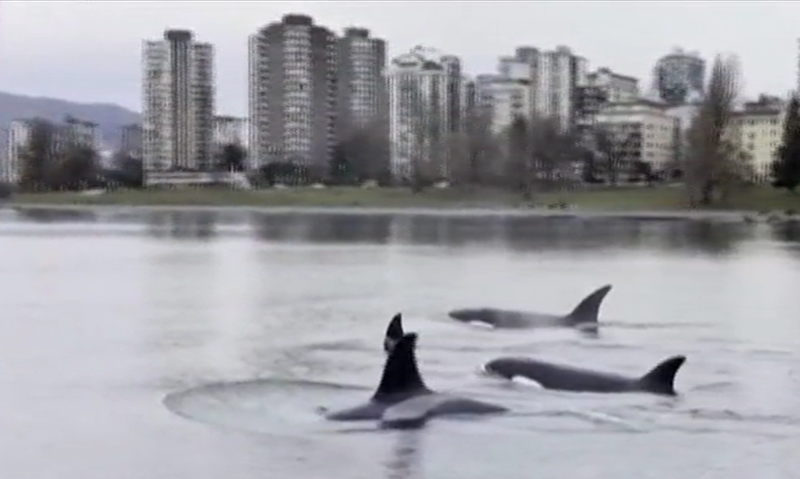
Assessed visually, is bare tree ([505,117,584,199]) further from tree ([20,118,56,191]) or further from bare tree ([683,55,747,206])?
tree ([20,118,56,191])

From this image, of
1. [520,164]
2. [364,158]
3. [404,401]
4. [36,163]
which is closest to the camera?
[404,401]

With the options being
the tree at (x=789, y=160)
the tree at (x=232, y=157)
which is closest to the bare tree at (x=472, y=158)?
the tree at (x=789, y=160)

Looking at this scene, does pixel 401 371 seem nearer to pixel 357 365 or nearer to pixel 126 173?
pixel 357 365

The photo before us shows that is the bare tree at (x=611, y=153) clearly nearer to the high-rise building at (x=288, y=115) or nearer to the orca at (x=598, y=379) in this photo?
the high-rise building at (x=288, y=115)

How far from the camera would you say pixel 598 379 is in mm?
18203

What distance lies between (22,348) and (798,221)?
274ft

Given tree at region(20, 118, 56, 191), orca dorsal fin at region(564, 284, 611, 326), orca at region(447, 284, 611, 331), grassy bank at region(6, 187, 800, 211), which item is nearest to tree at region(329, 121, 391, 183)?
grassy bank at region(6, 187, 800, 211)

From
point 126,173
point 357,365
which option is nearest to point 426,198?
point 126,173

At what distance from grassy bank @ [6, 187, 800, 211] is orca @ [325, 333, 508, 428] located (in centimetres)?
9759

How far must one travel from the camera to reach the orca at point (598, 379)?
1794 cm

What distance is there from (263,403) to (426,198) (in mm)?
115328

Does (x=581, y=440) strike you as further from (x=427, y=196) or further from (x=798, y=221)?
(x=427, y=196)

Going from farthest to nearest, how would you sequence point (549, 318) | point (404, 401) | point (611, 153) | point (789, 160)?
point (611, 153) → point (789, 160) → point (549, 318) → point (404, 401)

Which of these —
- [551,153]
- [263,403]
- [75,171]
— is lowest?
[263,403]
